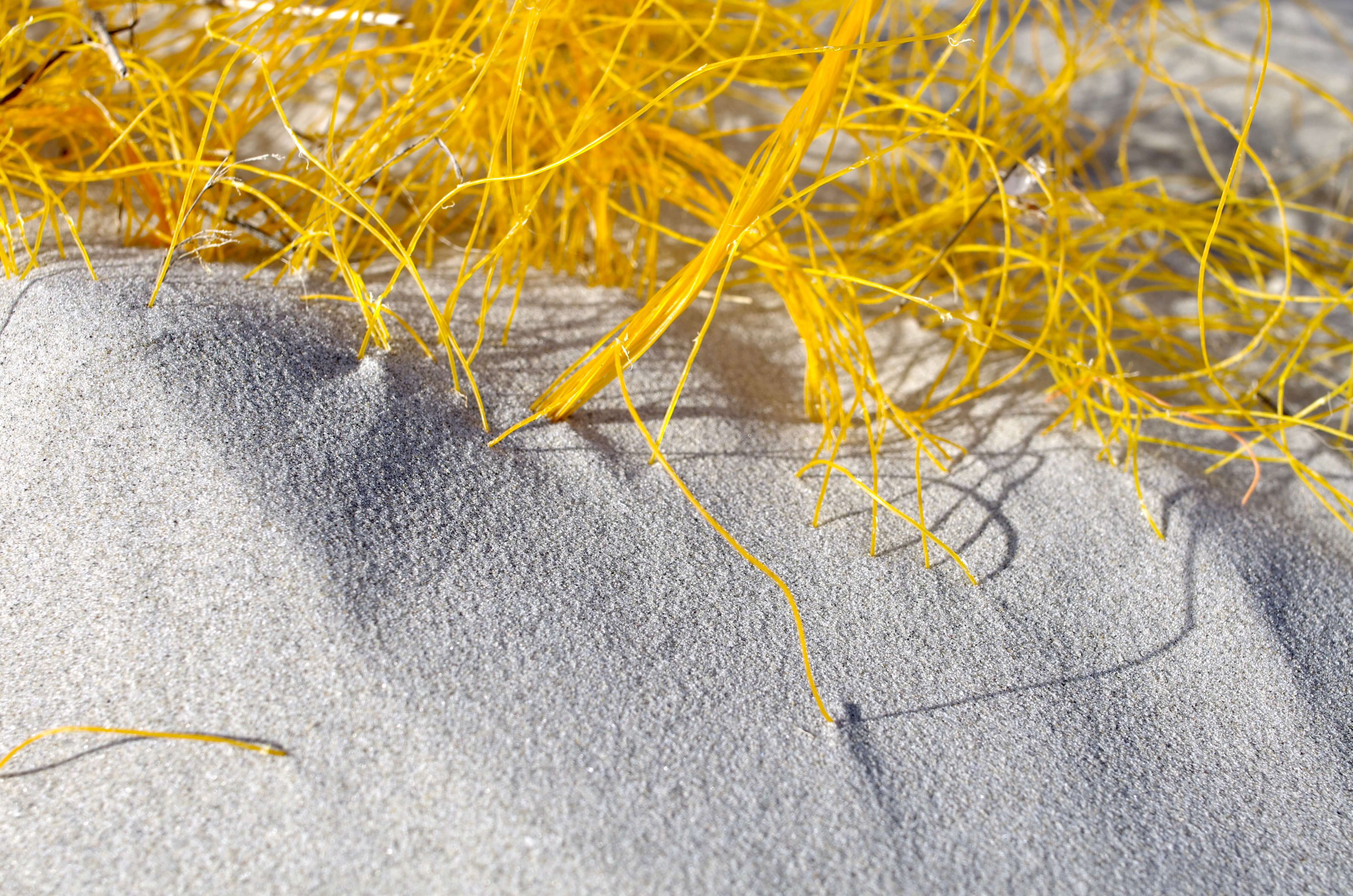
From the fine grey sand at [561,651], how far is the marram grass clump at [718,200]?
0.13 feet

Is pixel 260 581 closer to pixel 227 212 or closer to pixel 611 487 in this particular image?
pixel 611 487

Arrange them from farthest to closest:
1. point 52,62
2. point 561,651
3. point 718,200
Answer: point 718,200, point 52,62, point 561,651

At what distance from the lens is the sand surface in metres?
0.50

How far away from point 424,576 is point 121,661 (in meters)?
0.18

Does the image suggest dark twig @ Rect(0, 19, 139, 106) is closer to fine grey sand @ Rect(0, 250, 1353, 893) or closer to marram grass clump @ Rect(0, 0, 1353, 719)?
marram grass clump @ Rect(0, 0, 1353, 719)

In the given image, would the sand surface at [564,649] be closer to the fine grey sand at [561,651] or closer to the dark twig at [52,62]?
the fine grey sand at [561,651]

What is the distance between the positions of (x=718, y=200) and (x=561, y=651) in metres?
0.55

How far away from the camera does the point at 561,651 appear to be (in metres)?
0.58

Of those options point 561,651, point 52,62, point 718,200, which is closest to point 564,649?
point 561,651

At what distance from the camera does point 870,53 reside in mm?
1211

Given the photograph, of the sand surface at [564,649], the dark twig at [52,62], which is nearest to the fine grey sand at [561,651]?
the sand surface at [564,649]

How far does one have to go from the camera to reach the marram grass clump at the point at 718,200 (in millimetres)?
738

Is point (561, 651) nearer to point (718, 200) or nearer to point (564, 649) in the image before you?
point (564, 649)

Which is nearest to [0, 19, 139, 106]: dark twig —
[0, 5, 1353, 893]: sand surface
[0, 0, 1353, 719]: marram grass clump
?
[0, 0, 1353, 719]: marram grass clump
